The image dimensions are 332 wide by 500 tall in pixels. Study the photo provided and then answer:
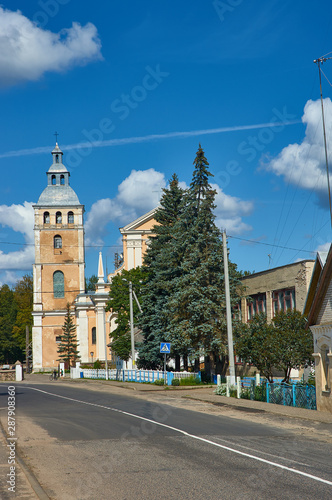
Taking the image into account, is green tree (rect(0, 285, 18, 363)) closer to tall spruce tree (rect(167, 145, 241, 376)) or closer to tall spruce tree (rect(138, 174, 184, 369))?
tall spruce tree (rect(138, 174, 184, 369))

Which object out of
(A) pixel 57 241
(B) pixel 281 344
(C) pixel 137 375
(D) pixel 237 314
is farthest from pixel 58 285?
(B) pixel 281 344

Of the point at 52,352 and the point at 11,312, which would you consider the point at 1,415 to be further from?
the point at 11,312

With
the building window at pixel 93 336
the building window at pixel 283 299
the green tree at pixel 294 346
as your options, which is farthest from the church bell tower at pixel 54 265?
the green tree at pixel 294 346

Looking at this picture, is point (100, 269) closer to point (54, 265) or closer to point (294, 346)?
point (54, 265)

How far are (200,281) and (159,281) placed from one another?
6932mm

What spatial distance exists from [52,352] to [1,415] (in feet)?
227

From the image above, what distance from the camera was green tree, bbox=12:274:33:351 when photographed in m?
110

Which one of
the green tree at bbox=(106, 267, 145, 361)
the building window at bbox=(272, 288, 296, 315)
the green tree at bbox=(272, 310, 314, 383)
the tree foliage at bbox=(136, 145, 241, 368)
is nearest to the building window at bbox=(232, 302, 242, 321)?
the tree foliage at bbox=(136, 145, 241, 368)

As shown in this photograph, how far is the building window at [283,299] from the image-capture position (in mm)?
35656

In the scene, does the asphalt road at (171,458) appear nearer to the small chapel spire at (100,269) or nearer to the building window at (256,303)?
the building window at (256,303)

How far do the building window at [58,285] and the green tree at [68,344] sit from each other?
5.19 metres

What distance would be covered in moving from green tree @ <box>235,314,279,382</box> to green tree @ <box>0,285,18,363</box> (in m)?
91.0

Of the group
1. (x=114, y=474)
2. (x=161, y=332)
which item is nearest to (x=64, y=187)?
(x=161, y=332)

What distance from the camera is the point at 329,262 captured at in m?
22.0
